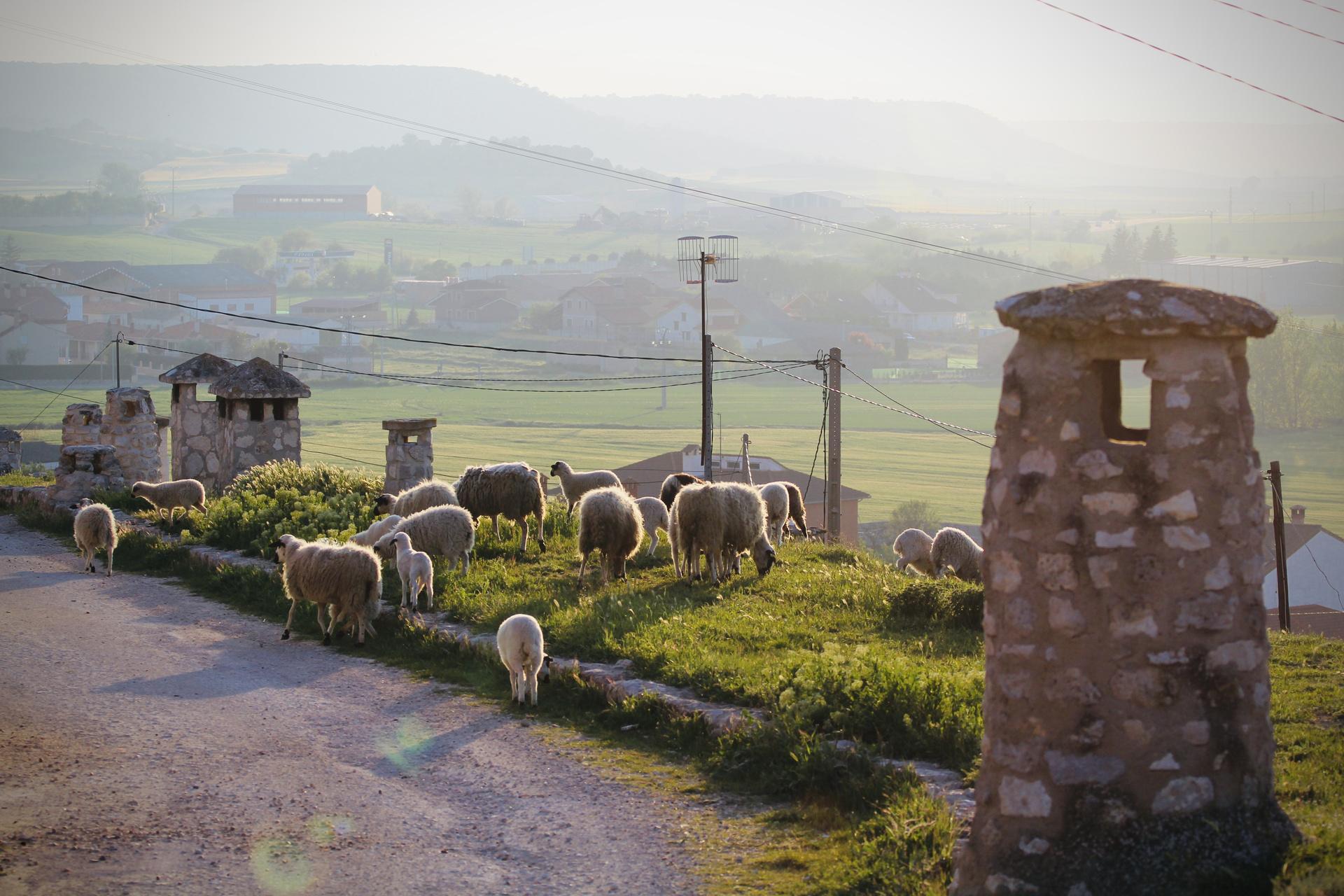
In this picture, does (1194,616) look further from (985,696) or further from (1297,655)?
(1297,655)

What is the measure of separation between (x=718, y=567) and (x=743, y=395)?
101701 mm

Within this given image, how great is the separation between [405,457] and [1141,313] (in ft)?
49.2

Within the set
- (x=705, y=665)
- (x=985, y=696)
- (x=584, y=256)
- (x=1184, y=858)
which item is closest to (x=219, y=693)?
(x=705, y=665)

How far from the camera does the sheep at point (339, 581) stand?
1177 cm

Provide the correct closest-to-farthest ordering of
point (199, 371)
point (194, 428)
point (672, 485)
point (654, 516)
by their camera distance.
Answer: point (654, 516) < point (672, 485) < point (194, 428) < point (199, 371)

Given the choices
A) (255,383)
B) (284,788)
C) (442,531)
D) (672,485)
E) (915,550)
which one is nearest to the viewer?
(284,788)

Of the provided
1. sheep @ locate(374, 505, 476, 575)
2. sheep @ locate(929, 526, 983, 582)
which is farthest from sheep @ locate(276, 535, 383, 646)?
sheep @ locate(929, 526, 983, 582)

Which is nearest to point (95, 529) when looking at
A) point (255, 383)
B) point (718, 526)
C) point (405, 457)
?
point (405, 457)

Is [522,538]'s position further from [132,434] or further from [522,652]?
[132,434]

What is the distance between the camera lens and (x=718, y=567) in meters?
13.8

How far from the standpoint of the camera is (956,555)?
15.9 m

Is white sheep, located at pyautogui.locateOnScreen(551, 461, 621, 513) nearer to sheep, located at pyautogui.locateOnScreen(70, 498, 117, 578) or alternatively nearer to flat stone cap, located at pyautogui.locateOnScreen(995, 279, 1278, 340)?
sheep, located at pyautogui.locateOnScreen(70, 498, 117, 578)

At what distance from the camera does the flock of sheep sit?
38.7 ft

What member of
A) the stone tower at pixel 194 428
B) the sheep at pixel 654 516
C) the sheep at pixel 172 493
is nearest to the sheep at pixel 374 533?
the sheep at pixel 654 516
